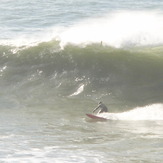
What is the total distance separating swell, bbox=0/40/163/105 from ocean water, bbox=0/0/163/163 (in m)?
0.04

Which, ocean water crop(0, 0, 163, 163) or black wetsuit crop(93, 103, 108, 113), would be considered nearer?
ocean water crop(0, 0, 163, 163)

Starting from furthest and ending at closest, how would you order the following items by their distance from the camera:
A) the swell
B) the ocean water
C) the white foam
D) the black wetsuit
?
the swell → the black wetsuit → the white foam → the ocean water

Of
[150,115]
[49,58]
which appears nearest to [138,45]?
[49,58]

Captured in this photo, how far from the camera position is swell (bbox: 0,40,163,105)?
20.3m

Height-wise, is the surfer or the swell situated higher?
the swell

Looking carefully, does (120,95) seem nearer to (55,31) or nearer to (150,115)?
(150,115)

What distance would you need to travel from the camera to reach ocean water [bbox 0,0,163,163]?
43.9 ft

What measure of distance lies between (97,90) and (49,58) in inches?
141

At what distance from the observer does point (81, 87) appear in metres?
20.6

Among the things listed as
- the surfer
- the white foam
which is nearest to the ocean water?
the white foam

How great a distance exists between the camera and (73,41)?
24.8 metres

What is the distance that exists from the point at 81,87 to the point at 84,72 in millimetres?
1173

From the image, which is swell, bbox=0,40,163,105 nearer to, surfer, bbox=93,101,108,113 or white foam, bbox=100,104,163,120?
white foam, bbox=100,104,163,120

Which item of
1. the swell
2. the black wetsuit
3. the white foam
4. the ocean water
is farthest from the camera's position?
the swell
